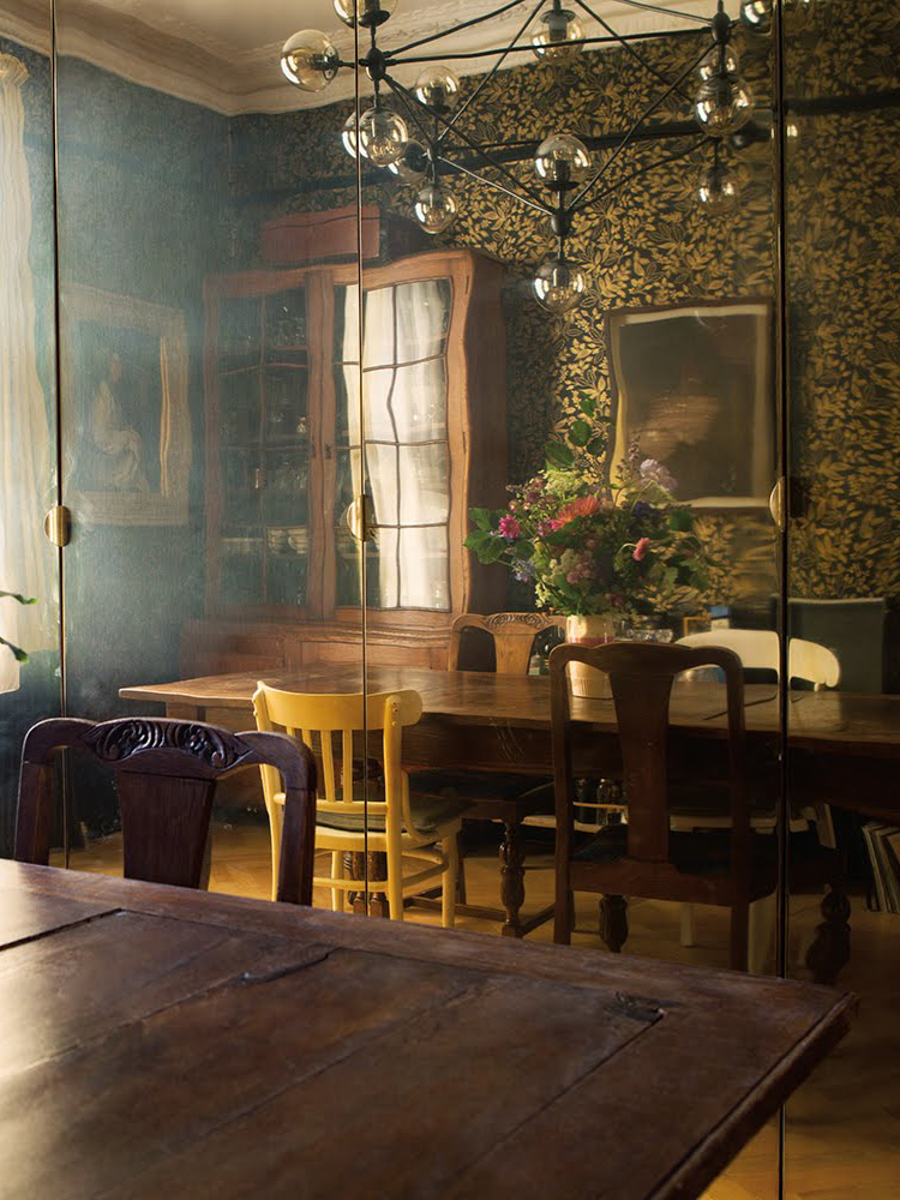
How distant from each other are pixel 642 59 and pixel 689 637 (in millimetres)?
1020

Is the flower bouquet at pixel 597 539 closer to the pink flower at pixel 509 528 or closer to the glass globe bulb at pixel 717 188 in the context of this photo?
the pink flower at pixel 509 528

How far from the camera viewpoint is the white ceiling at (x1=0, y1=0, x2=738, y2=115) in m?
2.49

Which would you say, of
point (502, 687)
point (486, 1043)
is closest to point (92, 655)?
point (502, 687)

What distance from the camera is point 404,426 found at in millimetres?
2588

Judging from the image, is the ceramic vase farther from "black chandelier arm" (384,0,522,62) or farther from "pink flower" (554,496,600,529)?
"black chandelier arm" (384,0,522,62)

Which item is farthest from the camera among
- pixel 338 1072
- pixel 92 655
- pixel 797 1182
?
pixel 92 655

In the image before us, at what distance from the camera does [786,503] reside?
2.24 metres

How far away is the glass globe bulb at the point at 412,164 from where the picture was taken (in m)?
2.55

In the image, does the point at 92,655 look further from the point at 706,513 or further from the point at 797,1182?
the point at 797,1182

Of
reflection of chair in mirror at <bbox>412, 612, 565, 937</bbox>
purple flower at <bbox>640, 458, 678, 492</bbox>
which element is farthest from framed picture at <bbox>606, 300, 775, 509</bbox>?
reflection of chair in mirror at <bbox>412, 612, 565, 937</bbox>

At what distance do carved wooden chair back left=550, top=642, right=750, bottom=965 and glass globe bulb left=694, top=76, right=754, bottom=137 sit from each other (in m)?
0.90

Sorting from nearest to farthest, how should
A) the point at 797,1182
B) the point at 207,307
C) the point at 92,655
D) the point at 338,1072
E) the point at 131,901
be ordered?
the point at 338,1072 < the point at 131,901 < the point at 797,1182 < the point at 207,307 < the point at 92,655

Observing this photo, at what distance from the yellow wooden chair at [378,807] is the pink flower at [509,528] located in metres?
0.38

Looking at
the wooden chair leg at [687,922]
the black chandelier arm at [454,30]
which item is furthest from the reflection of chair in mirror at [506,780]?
the black chandelier arm at [454,30]
